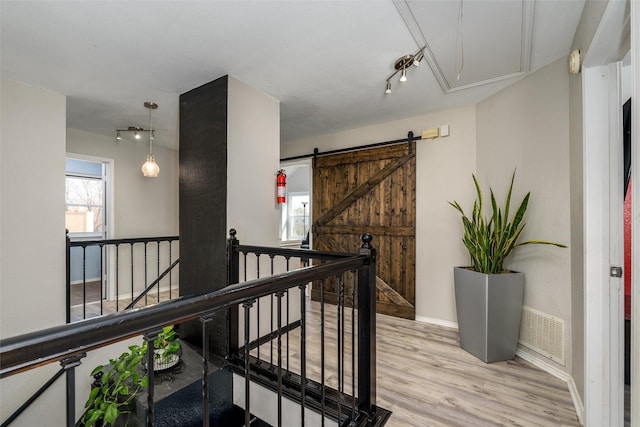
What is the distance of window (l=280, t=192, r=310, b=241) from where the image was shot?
7.78 metres

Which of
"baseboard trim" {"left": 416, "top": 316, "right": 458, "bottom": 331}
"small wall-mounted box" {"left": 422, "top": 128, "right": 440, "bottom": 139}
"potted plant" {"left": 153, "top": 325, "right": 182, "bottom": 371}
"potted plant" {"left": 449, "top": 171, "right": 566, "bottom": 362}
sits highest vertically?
"small wall-mounted box" {"left": 422, "top": 128, "right": 440, "bottom": 139}

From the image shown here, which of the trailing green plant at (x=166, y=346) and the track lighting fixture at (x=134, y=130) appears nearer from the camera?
the trailing green plant at (x=166, y=346)

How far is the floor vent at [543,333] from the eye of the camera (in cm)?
217

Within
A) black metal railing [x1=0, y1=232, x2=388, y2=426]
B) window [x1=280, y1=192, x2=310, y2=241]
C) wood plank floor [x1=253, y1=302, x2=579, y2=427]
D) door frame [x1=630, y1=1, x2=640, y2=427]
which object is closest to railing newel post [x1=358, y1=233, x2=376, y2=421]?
black metal railing [x1=0, y1=232, x2=388, y2=426]

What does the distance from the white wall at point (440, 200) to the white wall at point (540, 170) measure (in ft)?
1.14

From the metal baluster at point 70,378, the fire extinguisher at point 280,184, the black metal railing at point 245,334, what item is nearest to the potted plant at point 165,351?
the black metal railing at point 245,334

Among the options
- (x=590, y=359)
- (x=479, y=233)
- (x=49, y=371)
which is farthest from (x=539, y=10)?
(x=49, y=371)

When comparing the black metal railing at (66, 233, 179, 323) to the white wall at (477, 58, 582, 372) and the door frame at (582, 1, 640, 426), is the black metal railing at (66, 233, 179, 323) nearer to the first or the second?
the white wall at (477, 58, 582, 372)

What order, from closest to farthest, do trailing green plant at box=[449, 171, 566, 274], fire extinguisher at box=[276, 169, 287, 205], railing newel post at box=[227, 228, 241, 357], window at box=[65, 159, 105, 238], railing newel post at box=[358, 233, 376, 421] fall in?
railing newel post at box=[358, 233, 376, 421] → railing newel post at box=[227, 228, 241, 357] → trailing green plant at box=[449, 171, 566, 274] → fire extinguisher at box=[276, 169, 287, 205] → window at box=[65, 159, 105, 238]

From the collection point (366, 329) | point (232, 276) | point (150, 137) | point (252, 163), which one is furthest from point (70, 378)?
point (150, 137)

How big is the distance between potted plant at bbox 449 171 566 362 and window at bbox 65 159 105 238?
19.8 feet

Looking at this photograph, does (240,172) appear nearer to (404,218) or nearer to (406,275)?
(404,218)

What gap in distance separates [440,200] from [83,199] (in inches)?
242

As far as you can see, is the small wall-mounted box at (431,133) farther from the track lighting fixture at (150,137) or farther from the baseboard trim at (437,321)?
the track lighting fixture at (150,137)
